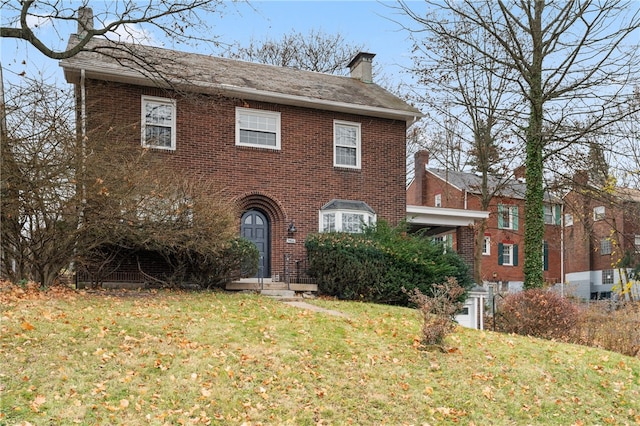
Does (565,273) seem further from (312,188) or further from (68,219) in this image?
(68,219)

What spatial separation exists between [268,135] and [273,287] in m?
4.62

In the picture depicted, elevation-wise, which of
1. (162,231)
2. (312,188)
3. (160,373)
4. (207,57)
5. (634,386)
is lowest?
(634,386)

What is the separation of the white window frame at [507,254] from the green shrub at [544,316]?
75.1 ft

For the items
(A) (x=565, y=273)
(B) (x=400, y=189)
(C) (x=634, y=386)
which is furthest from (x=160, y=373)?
(A) (x=565, y=273)

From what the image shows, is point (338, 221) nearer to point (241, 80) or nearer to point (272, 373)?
point (241, 80)

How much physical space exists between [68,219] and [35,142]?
165 centimetres

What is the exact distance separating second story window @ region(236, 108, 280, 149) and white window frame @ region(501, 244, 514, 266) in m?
22.5

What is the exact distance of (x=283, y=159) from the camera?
1769 centimetres

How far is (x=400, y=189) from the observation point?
1911cm

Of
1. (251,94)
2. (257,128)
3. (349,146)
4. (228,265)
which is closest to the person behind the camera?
(228,265)

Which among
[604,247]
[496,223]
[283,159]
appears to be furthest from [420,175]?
[283,159]

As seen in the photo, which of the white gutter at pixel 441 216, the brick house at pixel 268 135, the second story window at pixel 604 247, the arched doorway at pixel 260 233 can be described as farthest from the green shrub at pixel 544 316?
the second story window at pixel 604 247

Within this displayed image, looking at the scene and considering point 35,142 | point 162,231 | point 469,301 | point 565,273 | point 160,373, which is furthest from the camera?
point 565,273

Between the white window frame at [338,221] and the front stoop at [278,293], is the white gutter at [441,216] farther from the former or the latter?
the front stoop at [278,293]
